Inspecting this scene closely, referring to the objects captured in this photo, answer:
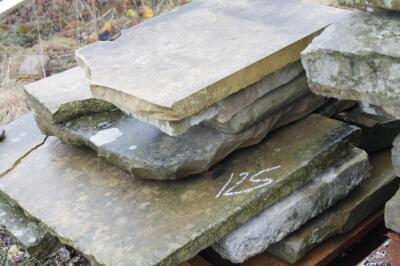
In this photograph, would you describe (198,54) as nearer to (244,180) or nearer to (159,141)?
(159,141)

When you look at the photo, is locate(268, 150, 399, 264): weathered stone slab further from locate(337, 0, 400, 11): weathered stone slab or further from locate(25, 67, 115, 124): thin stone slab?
locate(25, 67, 115, 124): thin stone slab

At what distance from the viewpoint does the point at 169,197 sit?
237 cm

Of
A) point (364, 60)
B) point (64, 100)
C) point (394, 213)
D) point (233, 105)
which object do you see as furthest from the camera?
point (64, 100)

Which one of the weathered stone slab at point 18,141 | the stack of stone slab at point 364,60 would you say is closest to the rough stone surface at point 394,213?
the stack of stone slab at point 364,60

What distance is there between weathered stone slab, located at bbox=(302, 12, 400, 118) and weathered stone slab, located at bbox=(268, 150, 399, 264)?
0.62 metres

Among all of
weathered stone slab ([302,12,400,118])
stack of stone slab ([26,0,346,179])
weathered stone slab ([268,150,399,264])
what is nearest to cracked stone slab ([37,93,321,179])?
stack of stone slab ([26,0,346,179])

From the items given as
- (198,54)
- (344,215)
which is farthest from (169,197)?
(344,215)

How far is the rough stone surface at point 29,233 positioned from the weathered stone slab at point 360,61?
54.3 inches

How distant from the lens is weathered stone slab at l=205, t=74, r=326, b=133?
2.38m

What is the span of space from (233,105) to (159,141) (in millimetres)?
399

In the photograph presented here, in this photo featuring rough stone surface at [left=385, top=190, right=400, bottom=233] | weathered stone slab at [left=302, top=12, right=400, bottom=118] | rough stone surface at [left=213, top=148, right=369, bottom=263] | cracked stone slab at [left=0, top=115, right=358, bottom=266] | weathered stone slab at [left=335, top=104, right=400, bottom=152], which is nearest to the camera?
weathered stone slab at [left=302, top=12, right=400, bottom=118]

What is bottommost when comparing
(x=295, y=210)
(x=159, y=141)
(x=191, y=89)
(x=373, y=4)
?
(x=295, y=210)

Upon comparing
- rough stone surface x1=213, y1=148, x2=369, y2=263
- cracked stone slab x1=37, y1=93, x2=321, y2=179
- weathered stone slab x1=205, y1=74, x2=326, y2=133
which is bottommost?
rough stone surface x1=213, y1=148, x2=369, y2=263

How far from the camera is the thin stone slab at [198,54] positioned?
7.11 ft
